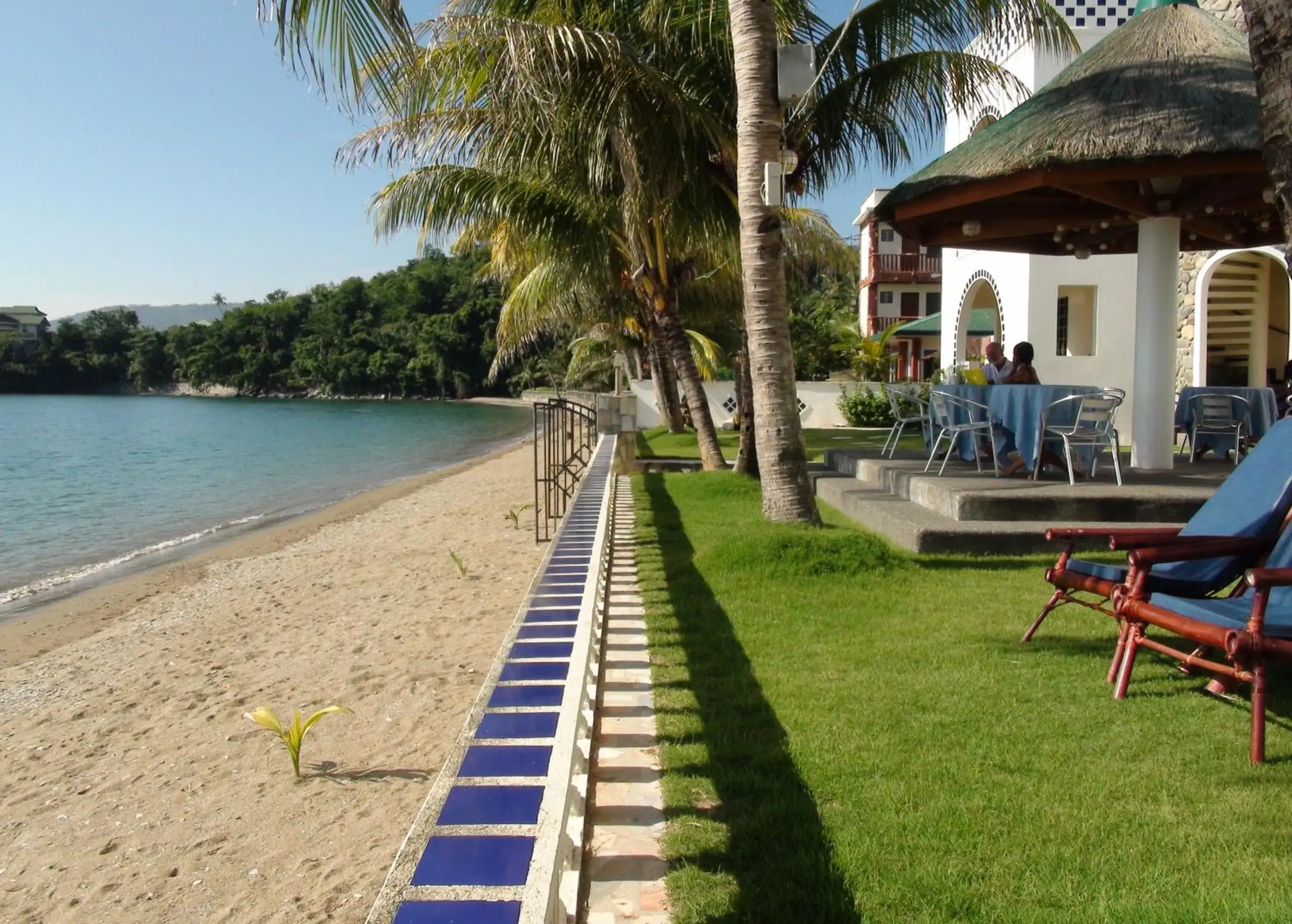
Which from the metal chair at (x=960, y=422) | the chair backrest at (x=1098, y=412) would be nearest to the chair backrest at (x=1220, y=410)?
the metal chair at (x=960, y=422)

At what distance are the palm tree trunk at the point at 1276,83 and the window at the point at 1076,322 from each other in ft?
45.3

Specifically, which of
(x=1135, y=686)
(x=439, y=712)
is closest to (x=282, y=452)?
(x=439, y=712)

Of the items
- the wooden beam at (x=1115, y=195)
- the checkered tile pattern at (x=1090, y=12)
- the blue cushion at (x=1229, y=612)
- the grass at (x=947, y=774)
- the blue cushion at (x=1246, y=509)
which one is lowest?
the grass at (x=947, y=774)

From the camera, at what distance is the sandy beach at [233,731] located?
151 inches

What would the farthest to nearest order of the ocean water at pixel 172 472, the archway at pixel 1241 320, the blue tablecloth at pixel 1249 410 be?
the archway at pixel 1241 320 → the ocean water at pixel 172 472 → the blue tablecloth at pixel 1249 410

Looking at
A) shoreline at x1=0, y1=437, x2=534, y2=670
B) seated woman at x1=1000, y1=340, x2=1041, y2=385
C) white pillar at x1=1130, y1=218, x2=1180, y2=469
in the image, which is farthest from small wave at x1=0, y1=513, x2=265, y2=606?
white pillar at x1=1130, y1=218, x2=1180, y2=469

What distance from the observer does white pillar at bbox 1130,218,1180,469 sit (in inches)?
348

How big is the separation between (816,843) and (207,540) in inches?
601

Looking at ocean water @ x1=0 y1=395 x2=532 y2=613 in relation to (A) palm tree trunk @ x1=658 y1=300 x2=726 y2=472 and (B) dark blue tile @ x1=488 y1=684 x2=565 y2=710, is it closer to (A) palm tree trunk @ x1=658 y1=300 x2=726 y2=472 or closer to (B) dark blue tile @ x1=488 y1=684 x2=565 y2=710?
(A) palm tree trunk @ x1=658 y1=300 x2=726 y2=472

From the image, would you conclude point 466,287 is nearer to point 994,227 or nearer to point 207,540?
point 207,540

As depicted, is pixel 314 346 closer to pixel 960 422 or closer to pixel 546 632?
pixel 960 422

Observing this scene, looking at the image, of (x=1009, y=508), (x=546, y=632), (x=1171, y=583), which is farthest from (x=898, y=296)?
(x=546, y=632)

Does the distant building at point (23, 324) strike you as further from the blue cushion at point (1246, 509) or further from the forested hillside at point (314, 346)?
the blue cushion at point (1246, 509)

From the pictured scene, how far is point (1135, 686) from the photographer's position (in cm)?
407
